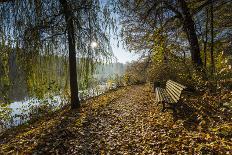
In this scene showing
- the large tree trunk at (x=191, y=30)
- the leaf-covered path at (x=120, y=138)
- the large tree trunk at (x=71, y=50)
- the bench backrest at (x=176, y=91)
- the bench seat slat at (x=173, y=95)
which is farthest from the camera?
the large tree trunk at (x=191, y=30)

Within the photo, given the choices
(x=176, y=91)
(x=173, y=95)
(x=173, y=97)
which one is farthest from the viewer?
(x=173, y=95)

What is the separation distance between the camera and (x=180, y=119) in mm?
6500

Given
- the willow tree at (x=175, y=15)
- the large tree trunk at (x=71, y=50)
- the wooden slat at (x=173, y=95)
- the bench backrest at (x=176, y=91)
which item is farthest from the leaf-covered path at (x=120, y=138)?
the willow tree at (x=175, y=15)

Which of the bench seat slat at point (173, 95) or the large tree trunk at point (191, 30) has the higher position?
the large tree trunk at point (191, 30)

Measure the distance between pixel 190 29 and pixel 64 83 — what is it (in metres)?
6.57

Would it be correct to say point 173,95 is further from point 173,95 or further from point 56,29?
point 56,29

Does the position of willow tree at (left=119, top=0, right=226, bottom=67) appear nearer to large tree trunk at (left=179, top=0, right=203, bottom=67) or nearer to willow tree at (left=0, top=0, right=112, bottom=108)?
large tree trunk at (left=179, top=0, right=203, bottom=67)

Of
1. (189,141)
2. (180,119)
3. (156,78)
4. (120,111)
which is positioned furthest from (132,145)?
(156,78)

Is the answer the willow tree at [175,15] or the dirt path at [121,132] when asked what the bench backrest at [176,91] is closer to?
the dirt path at [121,132]

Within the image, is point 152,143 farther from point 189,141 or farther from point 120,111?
point 120,111

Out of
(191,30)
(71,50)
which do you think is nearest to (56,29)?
(71,50)

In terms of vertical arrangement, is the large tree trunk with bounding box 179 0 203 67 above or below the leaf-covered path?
above

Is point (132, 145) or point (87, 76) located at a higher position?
point (87, 76)

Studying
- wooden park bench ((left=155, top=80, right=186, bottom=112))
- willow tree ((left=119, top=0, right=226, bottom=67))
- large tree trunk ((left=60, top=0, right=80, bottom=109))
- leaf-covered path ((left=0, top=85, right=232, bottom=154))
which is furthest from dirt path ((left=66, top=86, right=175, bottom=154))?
willow tree ((left=119, top=0, right=226, bottom=67))
